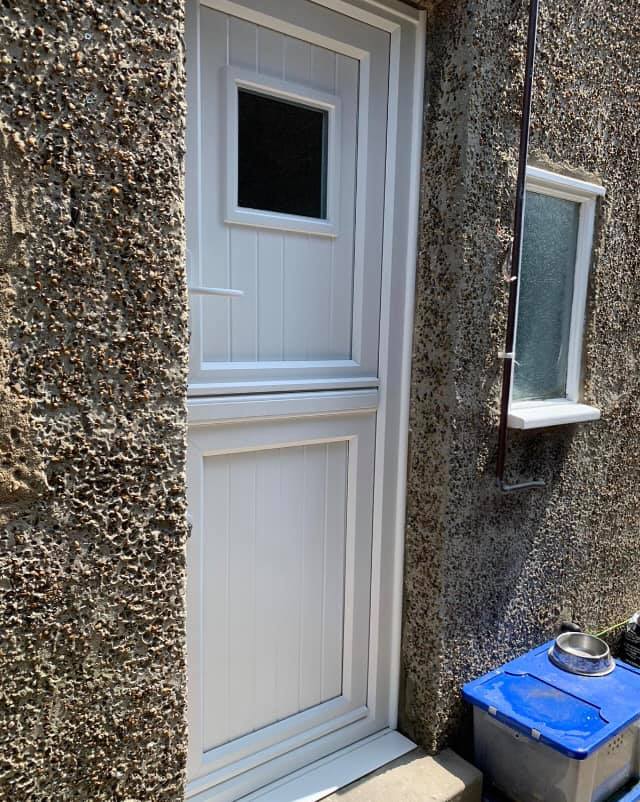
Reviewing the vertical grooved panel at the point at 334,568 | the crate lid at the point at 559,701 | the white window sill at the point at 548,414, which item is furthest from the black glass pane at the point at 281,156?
the crate lid at the point at 559,701

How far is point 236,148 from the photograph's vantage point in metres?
1.78

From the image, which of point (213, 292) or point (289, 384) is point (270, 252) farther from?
point (289, 384)

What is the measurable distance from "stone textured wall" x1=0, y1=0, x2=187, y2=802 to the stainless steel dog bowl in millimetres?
1692

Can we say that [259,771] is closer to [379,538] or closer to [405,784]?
[405,784]

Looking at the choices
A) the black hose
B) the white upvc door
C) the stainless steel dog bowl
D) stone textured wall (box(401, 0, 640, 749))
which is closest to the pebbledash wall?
stone textured wall (box(401, 0, 640, 749))

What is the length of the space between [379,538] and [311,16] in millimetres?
1774

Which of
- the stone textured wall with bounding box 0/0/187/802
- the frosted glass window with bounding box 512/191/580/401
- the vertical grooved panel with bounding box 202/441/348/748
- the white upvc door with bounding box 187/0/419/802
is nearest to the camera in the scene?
the stone textured wall with bounding box 0/0/187/802

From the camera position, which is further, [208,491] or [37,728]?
[208,491]

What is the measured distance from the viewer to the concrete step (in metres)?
2.02

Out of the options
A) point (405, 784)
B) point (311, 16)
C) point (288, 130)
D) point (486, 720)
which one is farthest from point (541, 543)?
point (311, 16)

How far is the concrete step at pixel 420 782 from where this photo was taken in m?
2.02

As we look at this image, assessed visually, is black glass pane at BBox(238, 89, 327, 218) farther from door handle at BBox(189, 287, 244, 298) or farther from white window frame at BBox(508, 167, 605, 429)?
white window frame at BBox(508, 167, 605, 429)

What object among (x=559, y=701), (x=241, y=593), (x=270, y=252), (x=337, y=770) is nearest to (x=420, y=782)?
(x=337, y=770)

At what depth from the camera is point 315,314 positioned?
80.3 inches
